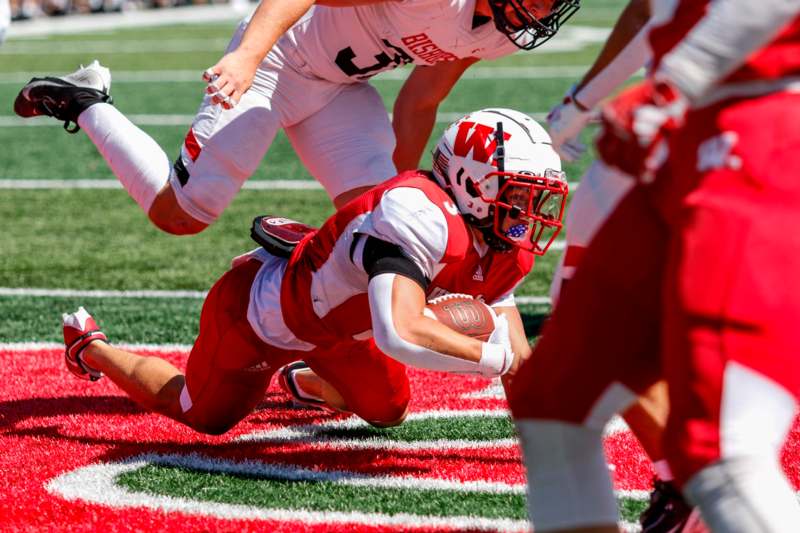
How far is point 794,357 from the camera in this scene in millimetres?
1872

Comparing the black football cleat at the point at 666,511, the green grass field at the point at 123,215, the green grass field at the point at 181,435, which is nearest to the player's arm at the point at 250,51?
the green grass field at the point at 181,435

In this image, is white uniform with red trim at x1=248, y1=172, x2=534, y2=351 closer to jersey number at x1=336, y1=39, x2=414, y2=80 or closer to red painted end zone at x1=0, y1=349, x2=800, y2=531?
red painted end zone at x1=0, y1=349, x2=800, y2=531

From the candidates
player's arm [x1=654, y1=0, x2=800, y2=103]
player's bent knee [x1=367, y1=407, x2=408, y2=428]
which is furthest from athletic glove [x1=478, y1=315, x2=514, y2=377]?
player's arm [x1=654, y1=0, x2=800, y2=103]

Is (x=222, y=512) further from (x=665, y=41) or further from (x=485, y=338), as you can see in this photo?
(x=665, y=41)

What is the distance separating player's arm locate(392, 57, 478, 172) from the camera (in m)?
4.86

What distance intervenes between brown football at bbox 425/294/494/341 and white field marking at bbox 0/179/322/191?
5.25m

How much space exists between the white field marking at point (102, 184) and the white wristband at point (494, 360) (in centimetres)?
544

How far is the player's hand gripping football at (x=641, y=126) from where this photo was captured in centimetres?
192

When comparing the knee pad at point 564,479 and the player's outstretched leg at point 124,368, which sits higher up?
the knee pad at point 564,479

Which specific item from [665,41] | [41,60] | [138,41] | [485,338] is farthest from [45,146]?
[138,41]

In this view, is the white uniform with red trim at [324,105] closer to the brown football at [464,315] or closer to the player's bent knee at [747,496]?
the brown football at [464,315]

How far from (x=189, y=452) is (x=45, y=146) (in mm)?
7249

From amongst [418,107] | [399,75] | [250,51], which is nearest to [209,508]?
[250,51]

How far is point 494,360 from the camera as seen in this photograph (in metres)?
3.05
